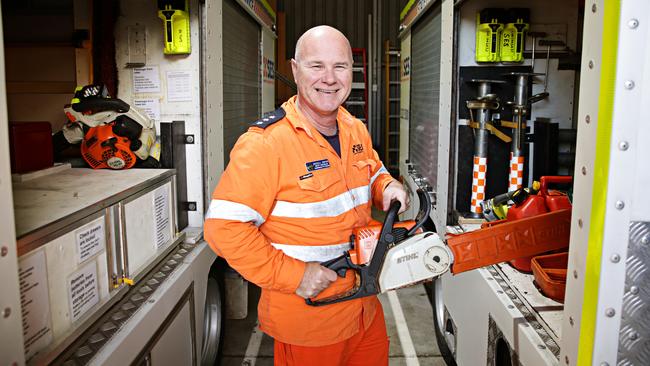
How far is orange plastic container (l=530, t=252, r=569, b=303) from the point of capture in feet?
7.13

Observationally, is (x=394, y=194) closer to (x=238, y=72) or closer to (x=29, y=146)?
(x=29, y=146)

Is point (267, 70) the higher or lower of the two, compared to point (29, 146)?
higher

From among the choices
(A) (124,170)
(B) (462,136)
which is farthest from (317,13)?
(A) (124,170)

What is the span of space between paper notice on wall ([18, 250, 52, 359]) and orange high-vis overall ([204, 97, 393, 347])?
53 cm

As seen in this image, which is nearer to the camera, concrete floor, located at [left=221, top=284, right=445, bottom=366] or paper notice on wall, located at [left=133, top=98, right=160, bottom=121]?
paper notice on wall, located at [left=133, top=98, right=160, bottom=121]

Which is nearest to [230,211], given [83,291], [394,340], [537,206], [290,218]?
[290,218]

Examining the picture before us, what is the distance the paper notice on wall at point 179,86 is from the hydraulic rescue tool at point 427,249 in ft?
5.44

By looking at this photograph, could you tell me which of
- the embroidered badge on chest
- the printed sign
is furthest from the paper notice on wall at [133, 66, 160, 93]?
the printed sign

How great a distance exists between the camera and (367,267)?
186cm

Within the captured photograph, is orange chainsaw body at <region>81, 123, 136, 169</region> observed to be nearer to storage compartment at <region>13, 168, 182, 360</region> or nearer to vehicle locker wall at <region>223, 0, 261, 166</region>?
storage compartment at <region>13, 168, 182, 360</region>

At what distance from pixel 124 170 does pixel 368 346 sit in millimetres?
1519

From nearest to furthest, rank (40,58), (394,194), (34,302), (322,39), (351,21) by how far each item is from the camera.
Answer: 1. (34,302)
2. (322,39)
3. (394,194)
4. (40,58)
5. (351,21)

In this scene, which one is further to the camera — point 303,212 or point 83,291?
point 303,212

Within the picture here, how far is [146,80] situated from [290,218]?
1.68m
